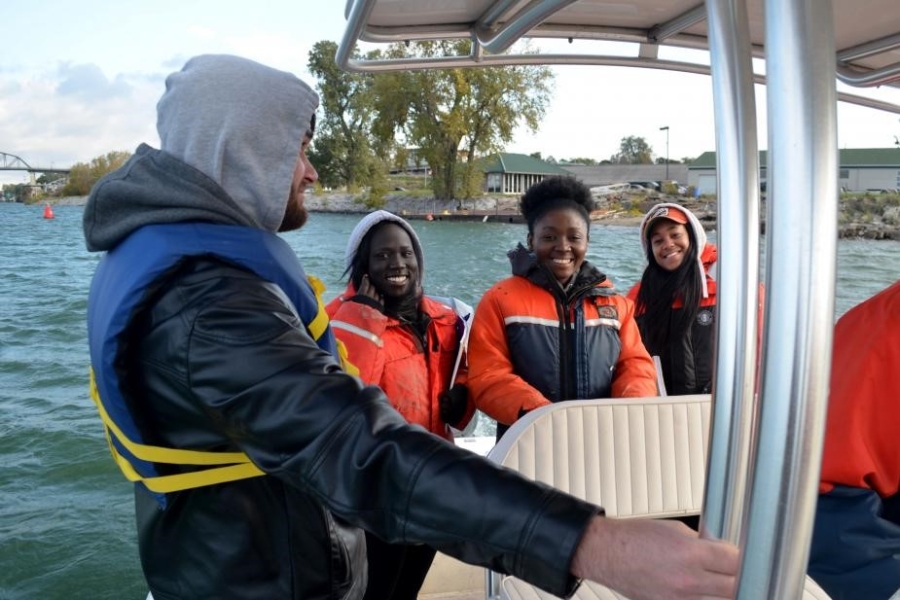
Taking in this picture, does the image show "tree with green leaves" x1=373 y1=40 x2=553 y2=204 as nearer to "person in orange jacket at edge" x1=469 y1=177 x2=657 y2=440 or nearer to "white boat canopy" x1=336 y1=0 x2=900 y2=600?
"person in orange jacket at edge" x1=469 y1=177 x2=657 y2=440

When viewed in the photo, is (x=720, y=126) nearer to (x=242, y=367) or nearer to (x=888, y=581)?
(x=242, y=367)

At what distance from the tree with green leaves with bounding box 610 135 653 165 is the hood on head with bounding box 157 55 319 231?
85.0m

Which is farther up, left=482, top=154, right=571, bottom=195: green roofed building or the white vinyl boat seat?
left=482, top=154, right=571, bottom=195: green roofed building

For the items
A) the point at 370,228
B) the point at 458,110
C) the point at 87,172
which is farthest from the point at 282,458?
the point at 87,172

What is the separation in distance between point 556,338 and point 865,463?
5.25 feet

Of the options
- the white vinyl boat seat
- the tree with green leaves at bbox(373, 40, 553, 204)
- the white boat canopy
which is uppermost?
the tree with green leaves at bbox(373, 40, 553, 204)

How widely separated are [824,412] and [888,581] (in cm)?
66

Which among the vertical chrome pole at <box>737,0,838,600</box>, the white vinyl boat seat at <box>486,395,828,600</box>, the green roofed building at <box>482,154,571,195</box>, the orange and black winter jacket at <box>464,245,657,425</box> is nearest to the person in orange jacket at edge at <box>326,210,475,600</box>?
the orange and black winter jacket at <box>464,245,657,425</box>

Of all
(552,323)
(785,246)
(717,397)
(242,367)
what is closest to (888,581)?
(717,397)

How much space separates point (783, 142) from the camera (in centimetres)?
59

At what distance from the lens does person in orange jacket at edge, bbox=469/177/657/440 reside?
2619 millimetres

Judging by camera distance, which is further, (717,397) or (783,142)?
(717,397)

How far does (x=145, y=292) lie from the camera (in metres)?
1.00

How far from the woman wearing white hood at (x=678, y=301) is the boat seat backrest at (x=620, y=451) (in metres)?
1.04
